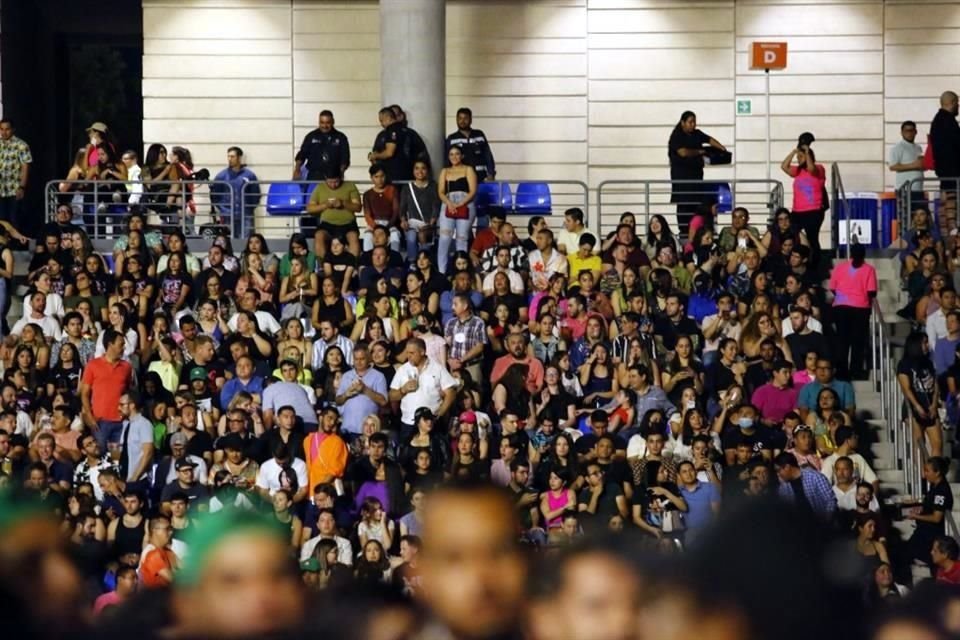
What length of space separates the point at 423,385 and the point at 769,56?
8266 mm

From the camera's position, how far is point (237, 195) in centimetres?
2411

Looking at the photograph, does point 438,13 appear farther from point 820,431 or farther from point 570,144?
point 820,431

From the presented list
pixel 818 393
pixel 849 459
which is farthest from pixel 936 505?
pixel 818 393

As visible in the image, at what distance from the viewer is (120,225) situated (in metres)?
23.3

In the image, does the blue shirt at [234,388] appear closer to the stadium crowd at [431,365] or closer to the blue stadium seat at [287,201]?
the stadium crowd at [431,365]

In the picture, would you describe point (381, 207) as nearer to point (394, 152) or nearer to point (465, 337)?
point (394, 152)

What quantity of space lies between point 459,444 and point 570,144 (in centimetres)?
1040

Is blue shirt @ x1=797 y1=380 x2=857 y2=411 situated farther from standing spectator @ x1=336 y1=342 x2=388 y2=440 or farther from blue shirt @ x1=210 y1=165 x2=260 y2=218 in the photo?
blue shirt @ x1=210 y1=165 x2=260 y2=218

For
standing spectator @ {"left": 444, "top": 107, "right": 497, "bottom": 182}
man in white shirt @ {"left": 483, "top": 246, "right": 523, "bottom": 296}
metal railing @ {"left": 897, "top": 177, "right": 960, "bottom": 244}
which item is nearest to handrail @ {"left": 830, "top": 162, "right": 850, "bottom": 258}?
metal railing @ {"left": 897, "top": 177, "right": 960, "bottom": 244}

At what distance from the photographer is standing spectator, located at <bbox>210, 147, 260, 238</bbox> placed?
23062mm

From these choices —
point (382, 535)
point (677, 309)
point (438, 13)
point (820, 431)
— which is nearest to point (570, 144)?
point (438, 13)

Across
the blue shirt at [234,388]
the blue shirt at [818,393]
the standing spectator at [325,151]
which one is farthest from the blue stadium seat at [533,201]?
the blue shirt at [234,388]

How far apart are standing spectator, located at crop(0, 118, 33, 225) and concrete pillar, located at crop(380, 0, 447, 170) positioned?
4103 mm

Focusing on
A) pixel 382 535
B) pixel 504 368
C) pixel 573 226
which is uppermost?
pixel 573 226
